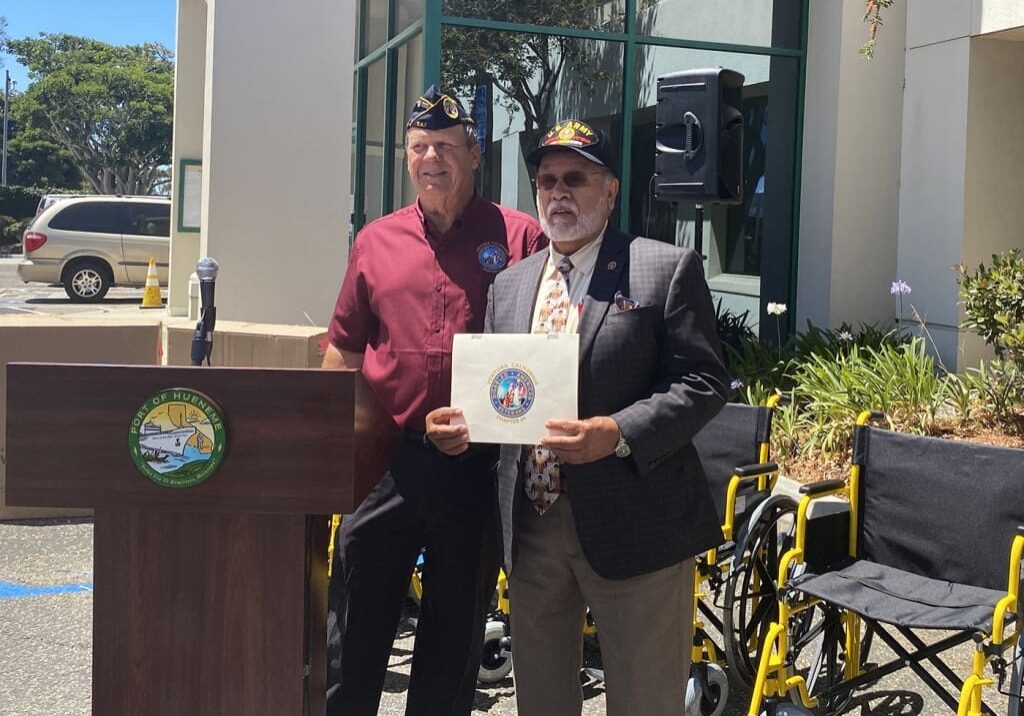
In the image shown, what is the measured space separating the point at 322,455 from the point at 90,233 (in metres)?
20.4

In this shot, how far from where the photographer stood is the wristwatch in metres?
2.70

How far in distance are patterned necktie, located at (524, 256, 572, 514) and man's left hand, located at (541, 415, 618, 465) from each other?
208 mm

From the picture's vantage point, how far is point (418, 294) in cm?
323

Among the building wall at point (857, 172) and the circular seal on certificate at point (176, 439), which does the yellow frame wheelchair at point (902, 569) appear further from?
the building wall at point (857, 172)

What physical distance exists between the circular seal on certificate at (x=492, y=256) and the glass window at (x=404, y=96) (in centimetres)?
787

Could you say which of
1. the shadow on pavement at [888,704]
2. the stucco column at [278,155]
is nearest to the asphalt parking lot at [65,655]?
the shadow on pavement at [888,704]

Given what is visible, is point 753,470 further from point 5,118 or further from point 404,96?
Result: point 5,118

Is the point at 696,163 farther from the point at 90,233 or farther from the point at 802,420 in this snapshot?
the point at 90,233

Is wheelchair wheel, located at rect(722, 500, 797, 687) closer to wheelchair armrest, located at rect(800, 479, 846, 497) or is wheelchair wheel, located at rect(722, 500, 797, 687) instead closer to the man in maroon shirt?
wheelchair armrest, located at rect(800, 479, 846, 497)

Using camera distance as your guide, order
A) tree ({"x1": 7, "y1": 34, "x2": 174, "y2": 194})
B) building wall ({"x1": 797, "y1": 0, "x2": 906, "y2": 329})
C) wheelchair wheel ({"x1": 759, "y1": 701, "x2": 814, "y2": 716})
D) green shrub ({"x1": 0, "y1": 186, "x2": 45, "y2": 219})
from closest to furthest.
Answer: wheelchair wheel ({"x1": 759, "y1": 701, "x2": 814, "y2": 716}), building wall ({"x1": 797, "y1": 0, "x2": 906, "y2": 329}), green shrub ({"x1": 0, "y1": 186, "x2": 45, "y2": 219}), tree ({"x1": 7, "y1": 34, "x2": 174, "y2": 194})

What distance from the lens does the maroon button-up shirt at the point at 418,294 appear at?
10.4 feet

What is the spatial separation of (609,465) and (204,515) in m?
0.96

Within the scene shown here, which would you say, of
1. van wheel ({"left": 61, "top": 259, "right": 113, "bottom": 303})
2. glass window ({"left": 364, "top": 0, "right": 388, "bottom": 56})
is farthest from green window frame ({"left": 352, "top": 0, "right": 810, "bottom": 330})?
van wheel ({"left": 61, "top": 259, "right": 113, "bottom": 303})

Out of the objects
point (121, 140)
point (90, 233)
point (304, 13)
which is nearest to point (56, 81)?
point (121, 140)
